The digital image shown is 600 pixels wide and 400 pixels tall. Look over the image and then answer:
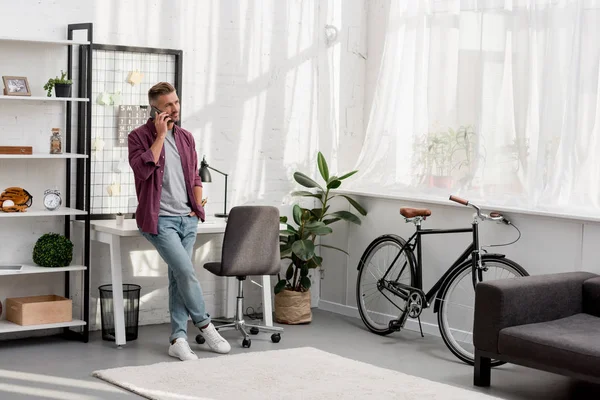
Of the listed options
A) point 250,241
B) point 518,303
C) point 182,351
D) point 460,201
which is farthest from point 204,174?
point 518,303

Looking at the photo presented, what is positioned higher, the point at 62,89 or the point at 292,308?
the point at 62,89

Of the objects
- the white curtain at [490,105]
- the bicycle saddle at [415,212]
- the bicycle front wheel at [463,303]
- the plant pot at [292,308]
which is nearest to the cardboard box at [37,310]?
the plant pot at [292,308]

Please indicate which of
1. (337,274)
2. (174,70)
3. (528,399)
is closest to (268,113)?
(174,70)

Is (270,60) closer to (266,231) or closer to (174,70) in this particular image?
(174,70)

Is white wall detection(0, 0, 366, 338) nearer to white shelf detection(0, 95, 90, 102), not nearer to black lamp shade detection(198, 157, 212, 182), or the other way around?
white shelf detection(0, 95, 90, 102)

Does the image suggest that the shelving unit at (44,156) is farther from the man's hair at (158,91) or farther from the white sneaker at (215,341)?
the white sneaker at (215,341)

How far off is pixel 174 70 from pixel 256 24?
2.52 ft

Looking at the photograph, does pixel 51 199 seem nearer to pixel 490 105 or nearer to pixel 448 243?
pixel 448 243

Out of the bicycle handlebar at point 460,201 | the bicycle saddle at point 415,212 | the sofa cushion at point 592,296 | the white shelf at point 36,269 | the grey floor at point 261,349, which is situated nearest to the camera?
the grey floor at point 261,349

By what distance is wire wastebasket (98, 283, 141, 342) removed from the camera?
5.80 meters

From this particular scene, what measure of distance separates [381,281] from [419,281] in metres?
0.31

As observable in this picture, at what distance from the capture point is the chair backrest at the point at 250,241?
564 cm

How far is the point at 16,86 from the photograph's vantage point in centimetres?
551

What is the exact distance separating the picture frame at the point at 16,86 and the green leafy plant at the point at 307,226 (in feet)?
6.52
